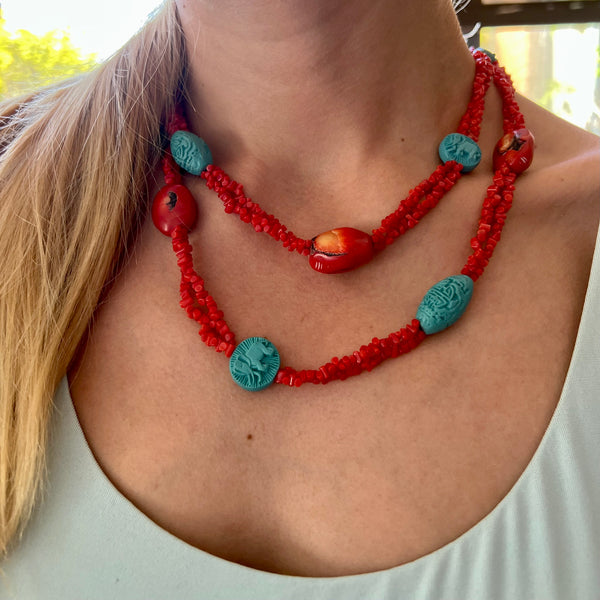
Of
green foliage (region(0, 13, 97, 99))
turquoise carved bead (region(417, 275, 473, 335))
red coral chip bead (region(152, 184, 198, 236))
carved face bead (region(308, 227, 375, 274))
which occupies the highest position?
green foliage (region(0, 13, 97, 99))

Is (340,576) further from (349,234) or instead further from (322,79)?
(322,79)

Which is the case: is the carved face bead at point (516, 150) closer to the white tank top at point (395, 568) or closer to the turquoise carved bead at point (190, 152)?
the white tank top at point (395, 568)

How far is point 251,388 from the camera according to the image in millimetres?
762

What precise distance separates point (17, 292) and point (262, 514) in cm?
46

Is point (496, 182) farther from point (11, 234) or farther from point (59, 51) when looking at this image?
point (59, 51)

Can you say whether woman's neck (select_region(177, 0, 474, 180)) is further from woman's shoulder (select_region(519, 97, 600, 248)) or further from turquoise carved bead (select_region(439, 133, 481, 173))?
woman's shoulder (select_region(519, 97, 600, 248))

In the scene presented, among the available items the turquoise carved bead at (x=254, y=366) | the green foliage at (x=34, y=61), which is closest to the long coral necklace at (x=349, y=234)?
the turquoise carved bead at (x=254, y=366)

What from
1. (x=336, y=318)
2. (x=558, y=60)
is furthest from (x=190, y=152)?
(x=558, y=60)

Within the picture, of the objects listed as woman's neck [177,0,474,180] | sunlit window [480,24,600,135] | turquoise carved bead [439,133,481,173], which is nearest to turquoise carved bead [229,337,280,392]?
woman's neck [177,0,474,180]

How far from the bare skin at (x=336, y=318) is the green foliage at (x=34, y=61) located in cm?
36

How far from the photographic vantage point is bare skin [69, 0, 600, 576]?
700 millimetres

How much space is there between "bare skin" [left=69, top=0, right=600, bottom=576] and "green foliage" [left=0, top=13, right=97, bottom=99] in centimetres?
36

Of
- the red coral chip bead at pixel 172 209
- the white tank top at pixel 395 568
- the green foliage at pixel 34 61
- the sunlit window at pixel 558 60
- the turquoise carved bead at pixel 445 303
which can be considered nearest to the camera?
the white tank top at pixel 395 568

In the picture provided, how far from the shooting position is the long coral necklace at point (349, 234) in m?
0.77
